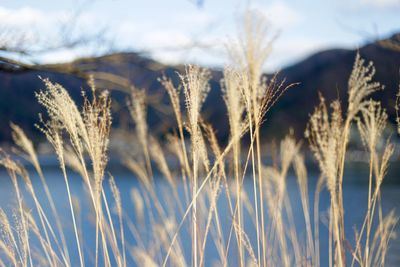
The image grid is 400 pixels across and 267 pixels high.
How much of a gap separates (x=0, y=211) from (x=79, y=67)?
167 centimetres

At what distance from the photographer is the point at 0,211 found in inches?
75.9

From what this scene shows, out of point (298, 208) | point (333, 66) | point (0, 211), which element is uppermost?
point (333, 66)

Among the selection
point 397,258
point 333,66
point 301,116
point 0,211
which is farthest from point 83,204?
point 333,66

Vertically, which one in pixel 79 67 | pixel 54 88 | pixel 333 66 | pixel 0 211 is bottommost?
pixel 0 211

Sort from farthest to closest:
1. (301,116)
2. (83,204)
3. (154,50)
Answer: (301,116), (83,204), (154,50)

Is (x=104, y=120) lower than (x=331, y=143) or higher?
higher

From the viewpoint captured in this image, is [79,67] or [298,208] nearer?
[79,67]

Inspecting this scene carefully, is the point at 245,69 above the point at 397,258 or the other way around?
above

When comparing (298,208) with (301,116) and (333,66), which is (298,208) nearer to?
(301,116)

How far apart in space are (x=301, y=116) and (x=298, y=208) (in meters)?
48.9

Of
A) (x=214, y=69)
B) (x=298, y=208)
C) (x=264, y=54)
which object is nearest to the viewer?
(x=264, y=54)

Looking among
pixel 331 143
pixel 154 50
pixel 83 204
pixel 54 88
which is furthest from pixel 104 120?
pixel 83 204

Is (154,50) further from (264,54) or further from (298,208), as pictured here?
(298,208)

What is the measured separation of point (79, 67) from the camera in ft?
11.3
